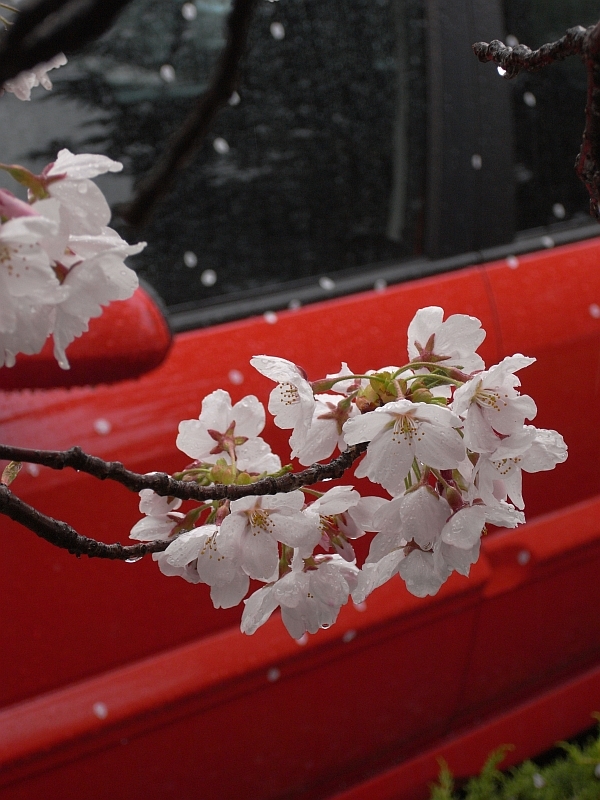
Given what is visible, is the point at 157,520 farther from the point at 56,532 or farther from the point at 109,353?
the point at 109,353

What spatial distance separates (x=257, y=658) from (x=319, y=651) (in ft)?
0.36

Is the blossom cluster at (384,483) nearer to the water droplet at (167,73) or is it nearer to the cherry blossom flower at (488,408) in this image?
the cherry blossom flower at (488,408)

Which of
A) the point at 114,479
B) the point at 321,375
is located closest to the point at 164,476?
the point at 114,479

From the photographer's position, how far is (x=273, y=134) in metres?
1.51

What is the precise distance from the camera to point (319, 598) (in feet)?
2.34

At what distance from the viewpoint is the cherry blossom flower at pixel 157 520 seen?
74 cm

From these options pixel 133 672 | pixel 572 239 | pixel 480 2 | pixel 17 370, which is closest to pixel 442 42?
pixel 480 2

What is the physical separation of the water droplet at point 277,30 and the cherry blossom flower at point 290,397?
3.23 feet

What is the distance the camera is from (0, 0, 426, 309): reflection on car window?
4.69 ft

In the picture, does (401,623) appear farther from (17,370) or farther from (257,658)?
(17,370)

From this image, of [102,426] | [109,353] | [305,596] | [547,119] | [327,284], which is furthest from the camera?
[547,119]

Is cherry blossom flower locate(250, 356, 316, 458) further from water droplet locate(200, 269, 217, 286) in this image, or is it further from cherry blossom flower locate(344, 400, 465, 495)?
water droplet locate(200, 269, 217, 286)

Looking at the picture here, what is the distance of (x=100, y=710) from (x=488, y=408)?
37.1 inches

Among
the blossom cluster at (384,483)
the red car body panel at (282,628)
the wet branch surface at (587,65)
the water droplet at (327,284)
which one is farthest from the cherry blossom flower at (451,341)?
the water droplet at (327,284)
